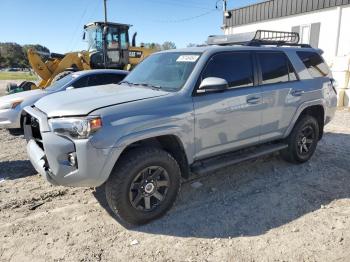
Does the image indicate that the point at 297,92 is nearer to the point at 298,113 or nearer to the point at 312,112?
the point at 298,113

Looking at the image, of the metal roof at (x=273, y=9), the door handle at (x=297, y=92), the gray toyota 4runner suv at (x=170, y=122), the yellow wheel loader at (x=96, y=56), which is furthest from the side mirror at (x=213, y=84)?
the metal roof at (x=273, y=9)

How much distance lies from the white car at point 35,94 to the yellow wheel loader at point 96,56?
5083mm

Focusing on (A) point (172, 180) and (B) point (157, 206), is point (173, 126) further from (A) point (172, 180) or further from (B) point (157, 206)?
(B) point (157, 206)

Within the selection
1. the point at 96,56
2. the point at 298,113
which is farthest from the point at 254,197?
the point at 96,56

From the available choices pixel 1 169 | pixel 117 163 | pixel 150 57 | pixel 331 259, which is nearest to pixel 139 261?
pixel 117 163

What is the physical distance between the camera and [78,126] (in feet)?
10.2

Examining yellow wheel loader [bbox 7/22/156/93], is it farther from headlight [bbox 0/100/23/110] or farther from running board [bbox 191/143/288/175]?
running board [bbox 191/143/288/175]

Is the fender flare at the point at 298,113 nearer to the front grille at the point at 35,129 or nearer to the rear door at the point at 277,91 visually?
the rear door at the point at 277,91

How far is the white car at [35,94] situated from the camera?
22.3 ft

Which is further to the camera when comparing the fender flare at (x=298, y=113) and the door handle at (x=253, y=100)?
the fender flare at (x=298, y=113)

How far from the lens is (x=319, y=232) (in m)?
3.47

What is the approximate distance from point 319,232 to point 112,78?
6.04 m

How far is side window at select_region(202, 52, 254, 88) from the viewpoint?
4.06m

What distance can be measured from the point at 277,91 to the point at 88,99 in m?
2.71
